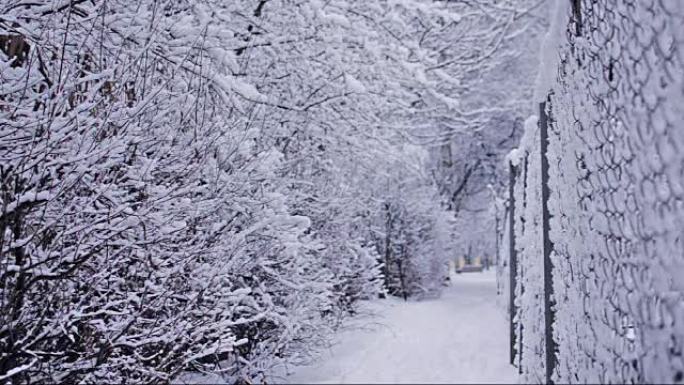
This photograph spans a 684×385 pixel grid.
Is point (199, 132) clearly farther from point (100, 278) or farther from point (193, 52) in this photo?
point (100, 278)

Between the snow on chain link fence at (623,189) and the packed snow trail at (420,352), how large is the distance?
12.9 feet

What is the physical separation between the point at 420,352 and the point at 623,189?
598 centimetres

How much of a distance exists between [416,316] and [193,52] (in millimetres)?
7393

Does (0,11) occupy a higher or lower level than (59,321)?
higher

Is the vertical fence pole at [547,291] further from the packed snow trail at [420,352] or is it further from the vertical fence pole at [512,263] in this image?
the vertical fence pole at [512,263]

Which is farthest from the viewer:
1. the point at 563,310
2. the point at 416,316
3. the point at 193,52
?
the point at 416,316

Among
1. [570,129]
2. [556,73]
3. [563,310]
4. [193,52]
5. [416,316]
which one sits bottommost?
[416,316]

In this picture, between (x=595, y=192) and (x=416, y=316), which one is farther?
(x=416, y=316)

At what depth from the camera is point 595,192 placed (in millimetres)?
1511

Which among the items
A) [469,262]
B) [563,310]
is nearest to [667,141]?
[563,310]

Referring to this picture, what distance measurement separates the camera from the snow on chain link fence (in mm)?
1063

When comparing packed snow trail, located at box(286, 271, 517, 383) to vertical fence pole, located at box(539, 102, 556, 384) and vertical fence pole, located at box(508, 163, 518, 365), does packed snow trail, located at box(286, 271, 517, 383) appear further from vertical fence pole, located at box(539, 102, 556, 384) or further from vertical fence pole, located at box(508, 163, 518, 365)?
vertical fence pole, located at box(539, 102, 556, 384)

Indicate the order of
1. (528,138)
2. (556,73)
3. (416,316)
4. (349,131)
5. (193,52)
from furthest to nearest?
(416,316) < (349,131) < (528,138) < (193,52) < (556,73)

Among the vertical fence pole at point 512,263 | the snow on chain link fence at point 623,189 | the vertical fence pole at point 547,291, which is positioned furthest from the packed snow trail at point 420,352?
the snow on chain link fence at point 623,189
